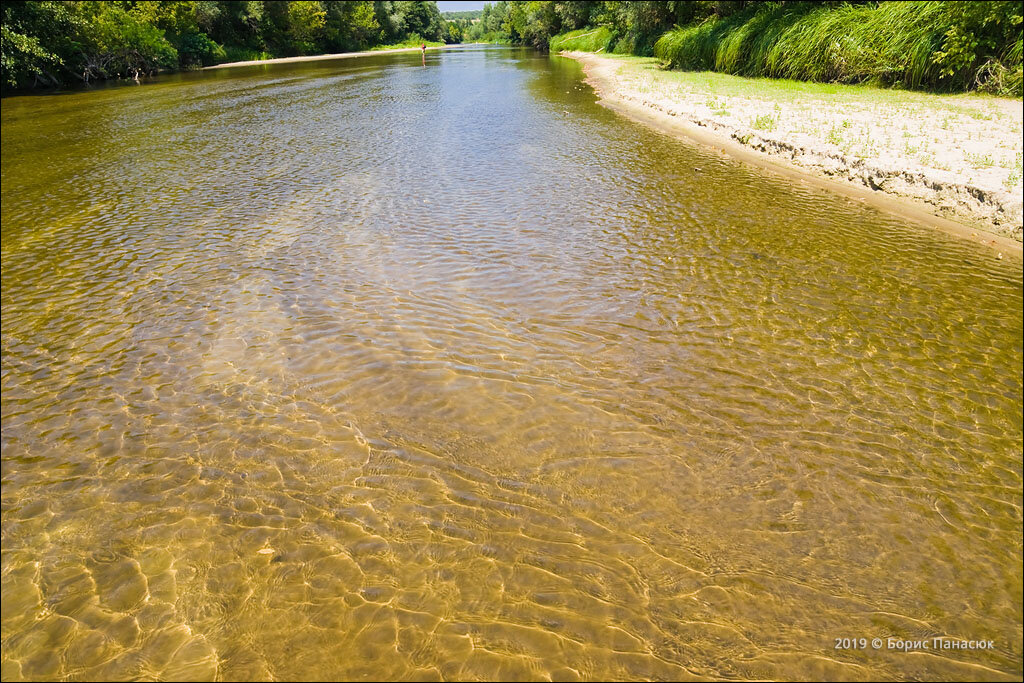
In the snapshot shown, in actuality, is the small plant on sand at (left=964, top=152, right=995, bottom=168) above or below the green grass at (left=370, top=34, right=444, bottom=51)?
below

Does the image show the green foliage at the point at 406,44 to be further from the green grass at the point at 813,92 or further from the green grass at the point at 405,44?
the green grass at the point at 813,92

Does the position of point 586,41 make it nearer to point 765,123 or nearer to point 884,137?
point 765,123

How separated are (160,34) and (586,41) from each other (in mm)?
40462

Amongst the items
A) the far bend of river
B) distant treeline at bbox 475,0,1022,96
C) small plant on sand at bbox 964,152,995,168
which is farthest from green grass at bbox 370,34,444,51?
the far bend of river

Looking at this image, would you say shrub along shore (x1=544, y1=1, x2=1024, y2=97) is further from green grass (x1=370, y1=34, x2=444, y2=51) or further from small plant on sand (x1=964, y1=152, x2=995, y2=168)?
green grass (x1=370, y1=34, x2=444, y2=51)

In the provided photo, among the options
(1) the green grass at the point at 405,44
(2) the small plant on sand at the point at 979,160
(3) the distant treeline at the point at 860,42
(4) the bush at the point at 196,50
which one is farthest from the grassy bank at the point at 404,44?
(2) the small plant on sand at the point at 979,160

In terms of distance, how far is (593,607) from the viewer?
3.55 m

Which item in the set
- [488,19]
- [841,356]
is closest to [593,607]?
[841,356]

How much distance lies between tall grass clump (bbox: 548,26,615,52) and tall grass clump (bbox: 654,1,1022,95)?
3058cm

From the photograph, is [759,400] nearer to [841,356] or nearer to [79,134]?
[841,356]

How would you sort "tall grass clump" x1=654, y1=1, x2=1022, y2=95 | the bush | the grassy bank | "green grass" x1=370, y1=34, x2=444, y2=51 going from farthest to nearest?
1. "green grass" x1=370, y1=34, x2=444, y2=51
2. the grassy bank
3. the bush
4. "tall grass clump" x1=654, y1=1, x2=1022, y2=95

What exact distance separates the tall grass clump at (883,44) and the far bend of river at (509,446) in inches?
444

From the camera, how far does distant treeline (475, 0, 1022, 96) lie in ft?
56.0

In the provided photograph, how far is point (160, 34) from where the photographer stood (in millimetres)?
49469
